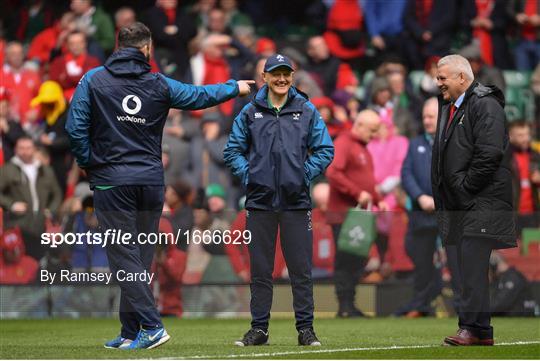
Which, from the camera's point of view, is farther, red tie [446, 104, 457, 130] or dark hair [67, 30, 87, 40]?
dark hair [67, 30, 87, 40]

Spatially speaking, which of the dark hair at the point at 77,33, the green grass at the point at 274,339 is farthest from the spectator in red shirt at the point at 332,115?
the green grass at the point at 274,339

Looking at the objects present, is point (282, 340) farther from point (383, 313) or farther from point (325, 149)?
point (383, 313)

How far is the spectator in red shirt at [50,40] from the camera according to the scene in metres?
19.4

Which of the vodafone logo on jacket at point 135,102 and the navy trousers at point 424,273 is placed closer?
the vodafone logo on jacket at point 135,102

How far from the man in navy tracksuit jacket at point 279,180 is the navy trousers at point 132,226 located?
75 cm

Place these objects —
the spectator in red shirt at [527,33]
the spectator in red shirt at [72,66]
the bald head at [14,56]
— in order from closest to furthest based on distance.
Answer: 1. the spectator in red shirt at [72,66]
2. the bald head at [14,56]
3. the spectator in red shirt at [527,33]

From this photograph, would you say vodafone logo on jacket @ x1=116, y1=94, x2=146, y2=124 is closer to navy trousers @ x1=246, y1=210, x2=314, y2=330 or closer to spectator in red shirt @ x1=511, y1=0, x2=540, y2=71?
navy trousers @ x1=246, y1=210, x2=314, y2=330

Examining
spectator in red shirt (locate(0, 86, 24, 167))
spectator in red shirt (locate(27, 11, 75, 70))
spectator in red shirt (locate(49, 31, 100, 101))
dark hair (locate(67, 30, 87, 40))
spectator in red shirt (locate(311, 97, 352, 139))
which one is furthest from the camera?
spectator in red shirt (locate(27, 11, 75, 70))

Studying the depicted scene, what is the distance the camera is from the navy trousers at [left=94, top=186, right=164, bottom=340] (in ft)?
33.2

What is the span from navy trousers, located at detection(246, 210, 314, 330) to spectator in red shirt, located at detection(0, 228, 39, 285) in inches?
170


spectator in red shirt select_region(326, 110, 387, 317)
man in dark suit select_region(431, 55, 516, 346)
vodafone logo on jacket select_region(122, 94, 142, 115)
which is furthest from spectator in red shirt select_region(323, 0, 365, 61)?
vodafone logo on jacket select_region(122, 94, 142, 115)

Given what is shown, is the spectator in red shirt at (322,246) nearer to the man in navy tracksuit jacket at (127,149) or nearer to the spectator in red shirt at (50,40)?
the man in navy tracksuit jacket at (127,149)

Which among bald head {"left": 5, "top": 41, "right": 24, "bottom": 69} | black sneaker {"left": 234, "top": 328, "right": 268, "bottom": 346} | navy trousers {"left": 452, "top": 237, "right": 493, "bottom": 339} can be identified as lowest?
black sneaker {"left": 234, "top": 328, "right": 268, "bottom": 346}

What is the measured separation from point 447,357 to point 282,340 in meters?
2.20
